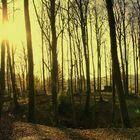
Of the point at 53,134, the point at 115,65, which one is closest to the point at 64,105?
the point at 115,65

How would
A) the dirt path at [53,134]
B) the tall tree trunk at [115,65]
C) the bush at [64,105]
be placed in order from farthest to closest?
the bush at [64,105] → the tall tree trunk at [115,65] → the dirt path at [53,134]

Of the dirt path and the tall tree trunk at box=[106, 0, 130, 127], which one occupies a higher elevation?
the tall tree trunk at box=[106, 0, 130, 127]

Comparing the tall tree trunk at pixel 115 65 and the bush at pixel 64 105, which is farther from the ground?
the tall tree trunk at pixel 115 65

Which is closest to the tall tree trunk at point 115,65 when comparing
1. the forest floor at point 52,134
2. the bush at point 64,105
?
the forest floor at point 52,134

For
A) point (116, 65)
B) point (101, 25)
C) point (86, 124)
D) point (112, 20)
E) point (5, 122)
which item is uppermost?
point (101, 25)

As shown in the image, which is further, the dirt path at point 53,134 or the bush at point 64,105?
the bush at point 64,105

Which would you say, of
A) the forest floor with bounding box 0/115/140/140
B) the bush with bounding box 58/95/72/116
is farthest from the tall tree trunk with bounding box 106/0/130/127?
the bush with bounding box 58/95/72/116

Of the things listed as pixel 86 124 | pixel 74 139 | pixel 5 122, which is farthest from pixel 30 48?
pixel 86 124

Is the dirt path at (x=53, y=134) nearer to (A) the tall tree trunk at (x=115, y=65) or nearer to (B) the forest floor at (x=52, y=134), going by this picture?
(B) the forest floor at (x=52, y=134)

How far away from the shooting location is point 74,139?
46.3 feet

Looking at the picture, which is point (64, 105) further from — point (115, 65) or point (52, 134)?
point (52, 134)

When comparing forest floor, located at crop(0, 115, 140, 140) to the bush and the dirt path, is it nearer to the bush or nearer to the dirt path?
the dirt path

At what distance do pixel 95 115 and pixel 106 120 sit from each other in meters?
1.38

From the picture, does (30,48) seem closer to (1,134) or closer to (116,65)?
(116,65)
